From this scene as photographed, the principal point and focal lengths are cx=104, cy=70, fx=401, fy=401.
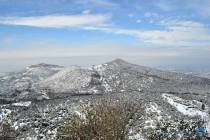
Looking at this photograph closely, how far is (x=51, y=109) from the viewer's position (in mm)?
148250

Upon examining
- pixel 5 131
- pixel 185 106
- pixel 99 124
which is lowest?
pixel 185 106

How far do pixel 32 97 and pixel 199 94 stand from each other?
81.8 meters

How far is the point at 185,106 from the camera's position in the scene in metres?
161

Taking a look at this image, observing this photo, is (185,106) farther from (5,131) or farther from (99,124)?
(99,124)

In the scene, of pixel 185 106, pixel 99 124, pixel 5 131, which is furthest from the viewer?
pixel 185 106

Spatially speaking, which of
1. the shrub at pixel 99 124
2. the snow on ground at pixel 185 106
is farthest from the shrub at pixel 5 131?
the snow on ground at pixel 185 106

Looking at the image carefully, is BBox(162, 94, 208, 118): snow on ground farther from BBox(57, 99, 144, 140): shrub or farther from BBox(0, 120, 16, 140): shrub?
BBox(57, 99, 144, 140): shrub

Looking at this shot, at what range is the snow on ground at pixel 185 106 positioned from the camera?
153 metres

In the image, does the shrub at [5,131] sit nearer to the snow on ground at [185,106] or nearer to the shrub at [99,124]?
the shrub at [99,124]

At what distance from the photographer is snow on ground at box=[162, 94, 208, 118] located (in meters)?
153

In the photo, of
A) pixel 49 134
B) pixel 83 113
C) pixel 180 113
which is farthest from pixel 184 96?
pixel 83 113

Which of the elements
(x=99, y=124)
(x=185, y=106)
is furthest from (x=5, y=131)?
(x=185, y=106)

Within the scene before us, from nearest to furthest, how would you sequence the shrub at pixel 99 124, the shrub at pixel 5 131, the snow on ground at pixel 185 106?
the shrub at pixel 99 124 < the shrub at pixel 5 131 < the snow on ground at pixel 185 106

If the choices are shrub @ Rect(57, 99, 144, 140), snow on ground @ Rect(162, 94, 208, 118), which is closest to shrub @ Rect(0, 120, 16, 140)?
shrub @ Rect(57, 99, 144, 140)
